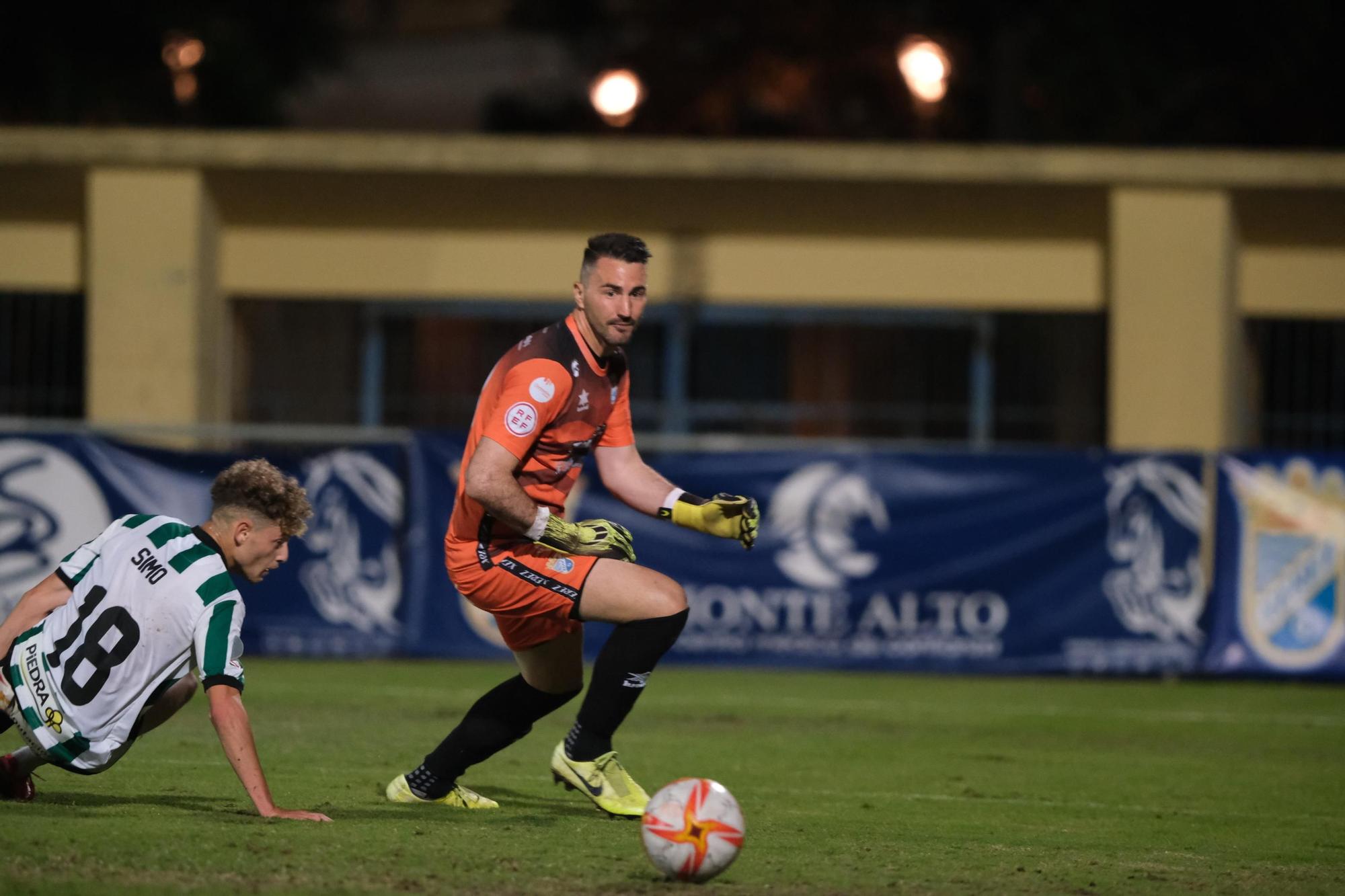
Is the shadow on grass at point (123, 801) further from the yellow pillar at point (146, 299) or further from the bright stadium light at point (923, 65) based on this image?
the bright stadium light at point (923, 65)

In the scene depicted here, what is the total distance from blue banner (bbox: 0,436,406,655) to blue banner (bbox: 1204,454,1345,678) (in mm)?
6679

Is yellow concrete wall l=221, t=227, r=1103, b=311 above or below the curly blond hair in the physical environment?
above

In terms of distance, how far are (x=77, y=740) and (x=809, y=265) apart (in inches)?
530

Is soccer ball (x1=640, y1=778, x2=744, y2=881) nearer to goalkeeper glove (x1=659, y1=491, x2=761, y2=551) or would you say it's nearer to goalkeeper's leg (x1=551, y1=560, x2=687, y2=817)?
goalkeeper's leg (x1=551, y1=560, x2=687, y2=817)

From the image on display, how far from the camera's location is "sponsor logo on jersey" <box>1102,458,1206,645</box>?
47.2 ft

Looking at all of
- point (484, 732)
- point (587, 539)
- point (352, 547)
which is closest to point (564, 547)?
point (587, 539)

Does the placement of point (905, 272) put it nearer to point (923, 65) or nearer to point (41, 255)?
point (923, 65)

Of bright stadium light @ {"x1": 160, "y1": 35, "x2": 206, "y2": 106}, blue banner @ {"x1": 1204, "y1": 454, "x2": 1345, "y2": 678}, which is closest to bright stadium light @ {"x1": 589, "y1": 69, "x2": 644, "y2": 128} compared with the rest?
bright stadium light @ {"x1": 160, "y1": 35, "x2": 206, "y2": 106}

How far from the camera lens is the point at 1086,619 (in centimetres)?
1449

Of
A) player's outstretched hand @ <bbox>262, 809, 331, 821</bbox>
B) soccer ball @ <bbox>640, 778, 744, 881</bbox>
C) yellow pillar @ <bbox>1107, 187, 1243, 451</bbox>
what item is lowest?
player's outstretched hand @ <bbox>262, 809, 331, 821</bbox>

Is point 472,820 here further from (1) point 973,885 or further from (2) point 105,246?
(2) point 105,246

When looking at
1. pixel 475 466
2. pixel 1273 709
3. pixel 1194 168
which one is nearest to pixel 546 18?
pixel 1194 168

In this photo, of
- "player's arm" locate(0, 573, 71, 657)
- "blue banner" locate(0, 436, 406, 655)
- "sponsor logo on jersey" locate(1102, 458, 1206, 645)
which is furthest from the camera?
"sponsor logo on jersey" locate(1102, 458, 1206, 645)

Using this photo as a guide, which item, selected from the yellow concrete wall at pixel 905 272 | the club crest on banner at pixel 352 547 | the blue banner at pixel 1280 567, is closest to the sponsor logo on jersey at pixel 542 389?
the club crest on banner at pixel 352 547
